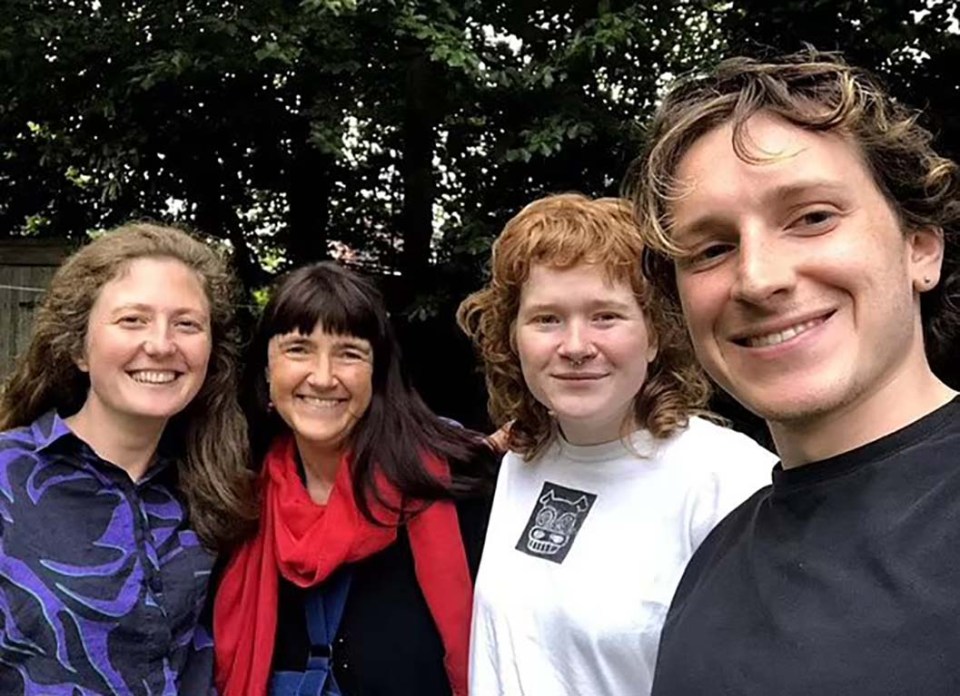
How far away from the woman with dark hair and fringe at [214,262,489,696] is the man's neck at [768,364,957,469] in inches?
47.6

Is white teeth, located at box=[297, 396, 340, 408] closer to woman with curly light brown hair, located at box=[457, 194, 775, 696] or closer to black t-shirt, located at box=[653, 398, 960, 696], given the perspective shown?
woman with curly light brown hair, located at box=[457, 194, 775, 696]

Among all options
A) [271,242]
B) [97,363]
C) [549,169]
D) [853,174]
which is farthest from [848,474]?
[271,242]

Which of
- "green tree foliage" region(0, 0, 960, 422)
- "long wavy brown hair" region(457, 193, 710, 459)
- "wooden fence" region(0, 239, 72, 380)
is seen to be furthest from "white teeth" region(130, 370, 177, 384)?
"wooden fence" region(0, 239, 72, 380)

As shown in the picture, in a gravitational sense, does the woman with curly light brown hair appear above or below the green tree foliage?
below

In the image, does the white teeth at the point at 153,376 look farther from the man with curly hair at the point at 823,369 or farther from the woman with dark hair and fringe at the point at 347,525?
the man with curly hair at the point at 823,369

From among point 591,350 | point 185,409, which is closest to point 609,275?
point 591,350

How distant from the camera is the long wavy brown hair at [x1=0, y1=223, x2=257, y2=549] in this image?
2.28m

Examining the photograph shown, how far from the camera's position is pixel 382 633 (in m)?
2.24

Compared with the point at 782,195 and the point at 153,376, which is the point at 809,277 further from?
the point at 153,376

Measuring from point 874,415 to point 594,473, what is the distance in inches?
32.7

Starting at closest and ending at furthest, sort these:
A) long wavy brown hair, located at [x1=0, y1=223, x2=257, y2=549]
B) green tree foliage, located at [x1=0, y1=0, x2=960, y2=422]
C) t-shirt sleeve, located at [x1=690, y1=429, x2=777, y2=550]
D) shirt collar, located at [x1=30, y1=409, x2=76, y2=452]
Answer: t-shirt sleeve, located at [x1=690, y1=429, x2=777, y2=550]
shirt collar, located at [x1=30, y1=409, x2=76, y2=452]
long wavy brown hair, located at [x1=0, y1=223, x2=257, y2=549]
green tree foliage, located at [x1=0, y1=0, x2=960, y2=422]

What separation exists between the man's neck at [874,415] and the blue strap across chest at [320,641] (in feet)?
4.42

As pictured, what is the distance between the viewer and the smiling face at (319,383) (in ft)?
7.68

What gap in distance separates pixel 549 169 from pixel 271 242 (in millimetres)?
2680
